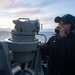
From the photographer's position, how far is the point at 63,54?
8.26ft

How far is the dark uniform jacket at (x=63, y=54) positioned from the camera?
8.18 feet

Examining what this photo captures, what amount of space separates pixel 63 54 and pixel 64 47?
9 cm

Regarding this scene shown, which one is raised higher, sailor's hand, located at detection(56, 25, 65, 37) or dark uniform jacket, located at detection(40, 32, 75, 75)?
sailor's hand, located at detection(56, 25, 65, 37)

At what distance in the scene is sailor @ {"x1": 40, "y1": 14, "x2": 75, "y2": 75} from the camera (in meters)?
2.49

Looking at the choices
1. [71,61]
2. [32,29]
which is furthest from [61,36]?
[32,29]

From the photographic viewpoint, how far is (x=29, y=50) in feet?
8.98

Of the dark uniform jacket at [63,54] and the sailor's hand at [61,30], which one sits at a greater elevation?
the sailor's hand at [61,30]

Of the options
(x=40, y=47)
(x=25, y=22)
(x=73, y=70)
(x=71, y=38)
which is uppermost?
(x=25, y=22)

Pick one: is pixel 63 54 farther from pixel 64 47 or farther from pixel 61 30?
pixel 61 30

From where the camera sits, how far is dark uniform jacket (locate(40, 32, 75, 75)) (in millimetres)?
2492

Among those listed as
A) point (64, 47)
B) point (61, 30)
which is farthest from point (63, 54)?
point (61, 30)

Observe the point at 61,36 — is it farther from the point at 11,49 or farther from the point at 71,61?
the point at 11,49

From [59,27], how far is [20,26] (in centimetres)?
57

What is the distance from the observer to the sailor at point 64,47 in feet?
8.18
